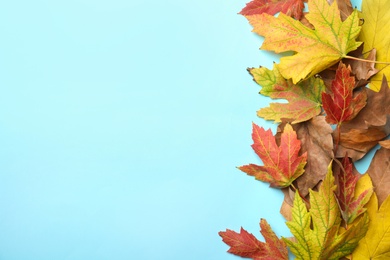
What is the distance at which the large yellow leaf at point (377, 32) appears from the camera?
32.0 inches

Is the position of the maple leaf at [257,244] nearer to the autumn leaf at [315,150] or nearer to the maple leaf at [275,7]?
the autumn leaf at [315,150]

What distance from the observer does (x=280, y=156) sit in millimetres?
815

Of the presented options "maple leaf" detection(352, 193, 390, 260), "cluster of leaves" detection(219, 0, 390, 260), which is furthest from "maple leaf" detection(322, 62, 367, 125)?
"maple leaf" detection(352, 193, 390, 260)

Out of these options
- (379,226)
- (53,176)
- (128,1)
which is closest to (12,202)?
(53,176)

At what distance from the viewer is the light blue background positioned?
0.87 meters

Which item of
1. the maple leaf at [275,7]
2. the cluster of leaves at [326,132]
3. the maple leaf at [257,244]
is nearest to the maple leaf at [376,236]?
the cluster of leaves at [326,132]

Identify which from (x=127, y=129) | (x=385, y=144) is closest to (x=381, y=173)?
(x=385, y=144)

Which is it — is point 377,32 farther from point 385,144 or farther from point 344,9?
point 385,144

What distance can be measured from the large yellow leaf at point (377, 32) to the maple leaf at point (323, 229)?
0.60 ft

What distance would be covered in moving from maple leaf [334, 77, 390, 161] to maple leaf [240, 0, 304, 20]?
0.57 feet

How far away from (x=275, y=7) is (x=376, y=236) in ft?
1.27

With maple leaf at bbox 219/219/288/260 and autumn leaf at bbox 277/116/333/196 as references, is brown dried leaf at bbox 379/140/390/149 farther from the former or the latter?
maple leaf at bbox 219/219/288/260

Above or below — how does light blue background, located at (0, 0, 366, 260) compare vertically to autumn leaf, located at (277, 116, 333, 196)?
above

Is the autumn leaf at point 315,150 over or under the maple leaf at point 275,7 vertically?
under
